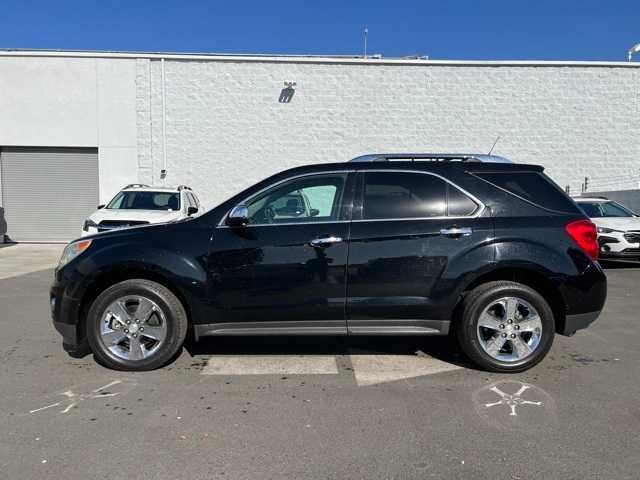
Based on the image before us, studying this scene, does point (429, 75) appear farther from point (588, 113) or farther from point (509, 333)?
point (509, 333)

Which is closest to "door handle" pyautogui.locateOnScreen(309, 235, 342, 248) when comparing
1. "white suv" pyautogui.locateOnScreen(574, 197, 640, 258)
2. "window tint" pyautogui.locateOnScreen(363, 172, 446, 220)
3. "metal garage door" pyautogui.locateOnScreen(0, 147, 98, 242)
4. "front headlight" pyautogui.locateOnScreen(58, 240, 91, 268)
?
"window tint" pyautogui.locateOnScreen(363, 172, 446, 220)

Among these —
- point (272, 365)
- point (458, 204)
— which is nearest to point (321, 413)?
point (272, 365)

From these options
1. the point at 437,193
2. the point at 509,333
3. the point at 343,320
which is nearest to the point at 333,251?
the point at 343,320

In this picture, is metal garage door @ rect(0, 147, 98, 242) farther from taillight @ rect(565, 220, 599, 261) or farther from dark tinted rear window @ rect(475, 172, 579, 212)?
taillight @ rect(565, 220, 599, 261)

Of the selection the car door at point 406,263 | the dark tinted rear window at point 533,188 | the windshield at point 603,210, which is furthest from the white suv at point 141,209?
the windshield at point 603,210

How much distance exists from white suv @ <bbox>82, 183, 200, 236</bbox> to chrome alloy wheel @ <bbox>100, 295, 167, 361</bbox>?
5295 millimetres

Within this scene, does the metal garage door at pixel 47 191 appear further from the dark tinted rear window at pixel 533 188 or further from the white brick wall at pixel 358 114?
the dark tinted rear window at pixel 533 188

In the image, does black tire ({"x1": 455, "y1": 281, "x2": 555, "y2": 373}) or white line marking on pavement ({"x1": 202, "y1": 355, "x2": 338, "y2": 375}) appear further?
white line marking on pavement ({"x1": 202, "y1": 355, "x2": 338, "y2": 375})

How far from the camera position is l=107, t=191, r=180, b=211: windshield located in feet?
35.3

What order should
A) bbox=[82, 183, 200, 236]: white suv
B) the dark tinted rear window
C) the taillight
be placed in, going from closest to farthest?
the taillight < the dark tinted rear window < bbox=[82, 183, 200, 236]: white suv

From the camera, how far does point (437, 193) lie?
175 inches

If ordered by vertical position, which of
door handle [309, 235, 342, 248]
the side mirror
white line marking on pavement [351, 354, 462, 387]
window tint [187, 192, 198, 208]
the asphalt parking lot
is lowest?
the asphalt parking lot

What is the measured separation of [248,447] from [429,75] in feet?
51.1

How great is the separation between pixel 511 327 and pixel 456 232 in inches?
38.5
